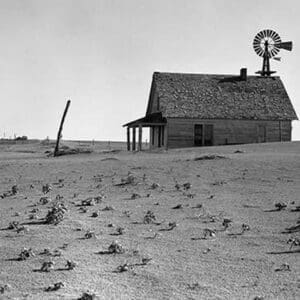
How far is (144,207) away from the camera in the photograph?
15.4 metres

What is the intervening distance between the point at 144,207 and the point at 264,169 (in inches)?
321

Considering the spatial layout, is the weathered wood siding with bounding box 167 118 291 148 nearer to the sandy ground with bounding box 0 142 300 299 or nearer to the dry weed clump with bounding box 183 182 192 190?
the sandy ground with bounding box 0 142 300 299

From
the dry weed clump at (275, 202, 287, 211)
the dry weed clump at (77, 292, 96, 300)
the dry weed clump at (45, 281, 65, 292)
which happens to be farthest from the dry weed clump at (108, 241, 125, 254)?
the dry weed clump at (275, 202, 287, 211)

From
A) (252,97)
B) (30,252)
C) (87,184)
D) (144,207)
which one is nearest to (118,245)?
(30,252)

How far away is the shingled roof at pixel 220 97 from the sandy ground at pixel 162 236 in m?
20.9

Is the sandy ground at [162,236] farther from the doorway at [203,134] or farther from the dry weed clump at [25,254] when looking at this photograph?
the doorway at [203,134]

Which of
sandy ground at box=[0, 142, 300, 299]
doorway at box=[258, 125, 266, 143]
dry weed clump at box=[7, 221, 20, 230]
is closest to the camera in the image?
sandy ground at box=[0, 142, 300, 299]

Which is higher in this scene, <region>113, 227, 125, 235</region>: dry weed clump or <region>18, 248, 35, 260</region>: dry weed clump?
<region>113, 227, 125, 235</region>: dry weed clump

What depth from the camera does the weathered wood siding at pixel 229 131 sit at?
42938 mm

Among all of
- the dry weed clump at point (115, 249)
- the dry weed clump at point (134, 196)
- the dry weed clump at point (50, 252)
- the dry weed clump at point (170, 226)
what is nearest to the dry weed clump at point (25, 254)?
the dry weed clump at point (50, 252)

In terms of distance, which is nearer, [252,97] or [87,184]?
[87,184]

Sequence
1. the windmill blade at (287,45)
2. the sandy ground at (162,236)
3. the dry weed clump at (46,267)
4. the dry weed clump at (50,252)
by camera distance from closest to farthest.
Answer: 1. the sandy ground at (162,236)
2. the dry weed clump at (46,267)
3. the dry weed clump at (50,252)
4. the windmill blade at (287,45)

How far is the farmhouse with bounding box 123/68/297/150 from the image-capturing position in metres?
43.0

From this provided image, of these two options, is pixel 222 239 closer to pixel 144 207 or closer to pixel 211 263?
pixel 211 263
